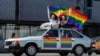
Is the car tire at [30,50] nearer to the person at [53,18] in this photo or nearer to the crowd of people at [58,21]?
the crowd of people at [58,21]

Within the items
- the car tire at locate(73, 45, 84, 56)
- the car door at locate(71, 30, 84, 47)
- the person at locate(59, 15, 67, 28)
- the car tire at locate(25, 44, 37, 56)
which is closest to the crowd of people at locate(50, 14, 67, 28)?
the person at locate(59, 15, 67, 28)

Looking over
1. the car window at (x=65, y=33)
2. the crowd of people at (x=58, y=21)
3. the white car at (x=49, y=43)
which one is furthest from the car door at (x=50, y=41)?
the crowd of people at (x=58, y=21)

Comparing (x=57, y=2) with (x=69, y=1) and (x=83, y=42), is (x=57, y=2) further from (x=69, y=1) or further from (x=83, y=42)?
(x=83, y=42)

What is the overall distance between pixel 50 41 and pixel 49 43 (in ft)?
0.42

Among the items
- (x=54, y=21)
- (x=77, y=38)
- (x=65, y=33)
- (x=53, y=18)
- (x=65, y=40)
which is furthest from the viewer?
(x=53, y=18)

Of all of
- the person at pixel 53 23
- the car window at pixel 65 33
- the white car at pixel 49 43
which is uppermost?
the person at pixel 53 23

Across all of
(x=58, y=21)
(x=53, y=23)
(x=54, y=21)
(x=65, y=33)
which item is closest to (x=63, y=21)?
(x=58, y=21)

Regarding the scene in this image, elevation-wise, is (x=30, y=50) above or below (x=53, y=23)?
below

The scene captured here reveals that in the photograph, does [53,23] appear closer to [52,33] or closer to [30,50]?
[52,33]

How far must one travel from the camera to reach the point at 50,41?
80.1 feet

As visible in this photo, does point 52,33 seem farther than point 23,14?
No

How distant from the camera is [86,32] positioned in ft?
159

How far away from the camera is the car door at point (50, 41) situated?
24375 mm

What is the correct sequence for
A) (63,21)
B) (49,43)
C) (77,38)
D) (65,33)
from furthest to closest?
(63,21)
(77,38)
(65,33)
(49,43)
